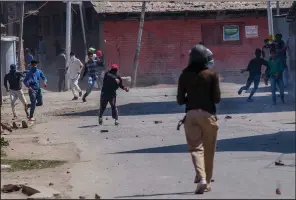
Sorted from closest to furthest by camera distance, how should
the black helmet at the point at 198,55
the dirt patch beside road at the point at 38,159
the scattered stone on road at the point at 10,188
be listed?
the black helmet at the point at 198,55 → the scattered stone on road at the point at 10,188 → the dirt patch beside road at the point at 38,159

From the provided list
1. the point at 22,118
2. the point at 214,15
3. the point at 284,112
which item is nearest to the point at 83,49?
the point at 214,15

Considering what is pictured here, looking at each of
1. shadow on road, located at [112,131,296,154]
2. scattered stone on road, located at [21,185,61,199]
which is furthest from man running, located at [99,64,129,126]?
scattered stone on road, located at [21,185,61,199]

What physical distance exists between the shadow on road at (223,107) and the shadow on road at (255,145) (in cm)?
528

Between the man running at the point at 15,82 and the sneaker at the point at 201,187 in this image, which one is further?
the man running at the point at 15,82

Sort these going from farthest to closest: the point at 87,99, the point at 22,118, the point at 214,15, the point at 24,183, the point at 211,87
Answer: the point at 214,15 < the point at 87,99 < the point at 22,118 < the point at 24,183 < the point at 211,87

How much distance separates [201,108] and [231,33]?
28239mm

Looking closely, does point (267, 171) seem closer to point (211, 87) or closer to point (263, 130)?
point (211, 87)

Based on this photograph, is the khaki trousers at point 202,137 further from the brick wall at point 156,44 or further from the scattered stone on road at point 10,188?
the brick wall at point 156,44

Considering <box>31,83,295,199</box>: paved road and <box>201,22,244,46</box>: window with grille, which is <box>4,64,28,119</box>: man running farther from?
<box>201,22,244,46</box>: window with grille

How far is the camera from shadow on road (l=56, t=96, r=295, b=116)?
861 inches

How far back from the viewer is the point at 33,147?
53.1ft

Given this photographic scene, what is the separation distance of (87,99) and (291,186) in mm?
18770

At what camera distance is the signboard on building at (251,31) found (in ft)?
123

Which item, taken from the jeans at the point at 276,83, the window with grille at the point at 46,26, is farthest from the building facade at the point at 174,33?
the jeans at the point at 276,83
